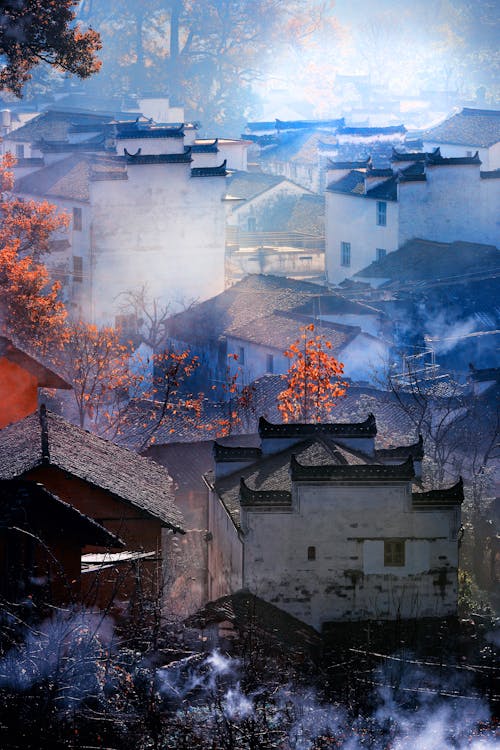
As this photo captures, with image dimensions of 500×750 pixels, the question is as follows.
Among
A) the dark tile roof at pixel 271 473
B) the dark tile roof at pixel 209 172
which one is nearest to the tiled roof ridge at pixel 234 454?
the dark tile roof at pixel 271 473

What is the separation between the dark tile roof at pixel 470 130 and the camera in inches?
2172

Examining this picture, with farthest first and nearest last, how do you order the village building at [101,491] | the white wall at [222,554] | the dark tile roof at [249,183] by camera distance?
1. the dark tile roof at [249,183]
2. the white wall at [222,554]
3. the village building at [101,491]

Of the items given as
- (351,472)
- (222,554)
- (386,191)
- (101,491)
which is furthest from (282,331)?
(101,491)

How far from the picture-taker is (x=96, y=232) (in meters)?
39.8

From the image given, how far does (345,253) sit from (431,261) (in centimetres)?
528

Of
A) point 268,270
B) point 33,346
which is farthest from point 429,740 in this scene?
point 268,270

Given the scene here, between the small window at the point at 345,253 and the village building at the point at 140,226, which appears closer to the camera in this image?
the village building at the point at 140,226

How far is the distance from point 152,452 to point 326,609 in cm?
1062

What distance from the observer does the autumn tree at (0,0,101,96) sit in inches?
934

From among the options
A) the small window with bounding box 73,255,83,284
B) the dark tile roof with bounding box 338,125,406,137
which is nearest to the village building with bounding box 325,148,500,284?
the small window with bounding box 73,255,83,284

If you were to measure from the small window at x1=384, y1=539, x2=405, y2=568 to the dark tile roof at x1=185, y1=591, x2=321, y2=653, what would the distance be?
54.0 inches

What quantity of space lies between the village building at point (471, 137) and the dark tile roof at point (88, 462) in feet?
121

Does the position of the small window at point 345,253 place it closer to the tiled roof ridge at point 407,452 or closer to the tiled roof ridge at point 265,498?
the tiled roof ridge at point 407,452

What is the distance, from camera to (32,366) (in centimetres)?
2186
